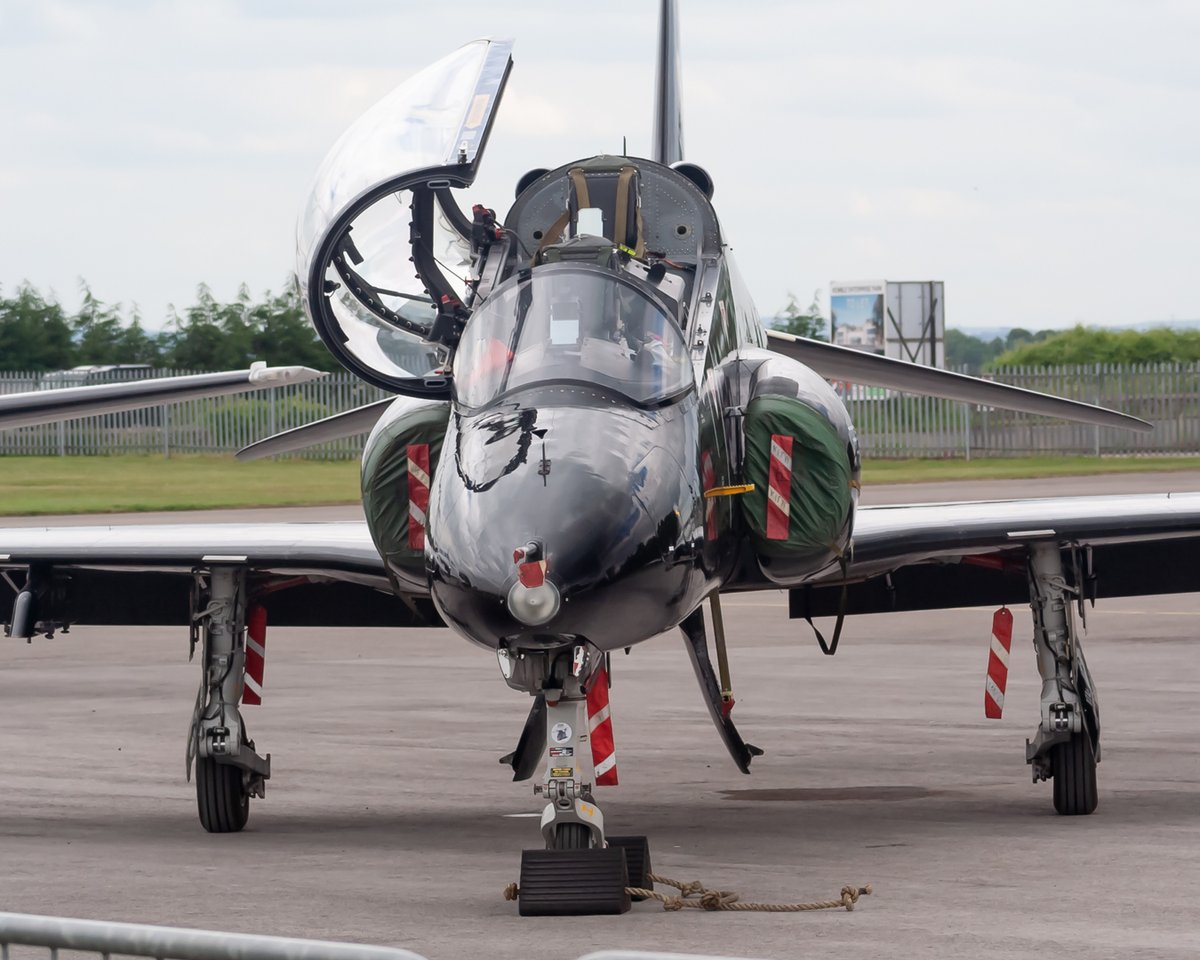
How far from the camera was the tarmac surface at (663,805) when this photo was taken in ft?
25.7

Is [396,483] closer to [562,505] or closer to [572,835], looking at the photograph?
[562,505]

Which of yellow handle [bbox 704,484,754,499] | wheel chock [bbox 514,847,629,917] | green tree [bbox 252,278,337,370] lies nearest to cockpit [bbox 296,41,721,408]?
yellow handle [bbox 704,484,754,499]

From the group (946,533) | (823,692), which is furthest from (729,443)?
(823,692)

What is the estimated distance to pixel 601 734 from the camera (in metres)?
9.30

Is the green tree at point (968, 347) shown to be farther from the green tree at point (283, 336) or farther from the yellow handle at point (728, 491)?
the yellow handle at point (728, 491)

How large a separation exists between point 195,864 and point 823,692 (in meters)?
7.95

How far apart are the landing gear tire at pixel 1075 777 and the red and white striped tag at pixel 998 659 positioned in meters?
0.79

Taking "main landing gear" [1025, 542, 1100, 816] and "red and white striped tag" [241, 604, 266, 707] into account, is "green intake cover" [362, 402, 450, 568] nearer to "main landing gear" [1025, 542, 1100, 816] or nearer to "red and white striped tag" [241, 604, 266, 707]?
"red and white striped tag" [241, 604, 266, 707]

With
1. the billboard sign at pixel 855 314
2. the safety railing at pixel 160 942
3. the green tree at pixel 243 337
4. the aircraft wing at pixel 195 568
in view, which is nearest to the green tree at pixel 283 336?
the green tree at pixel 243 337

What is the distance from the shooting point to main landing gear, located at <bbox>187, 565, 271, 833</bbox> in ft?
35.4

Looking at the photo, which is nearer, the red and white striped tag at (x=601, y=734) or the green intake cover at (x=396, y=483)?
the red and white striped tag at (x=601, y=734)

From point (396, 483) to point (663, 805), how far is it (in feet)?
9.43

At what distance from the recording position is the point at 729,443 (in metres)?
9.47

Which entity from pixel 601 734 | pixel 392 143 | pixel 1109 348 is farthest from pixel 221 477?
pixel 1109 348
